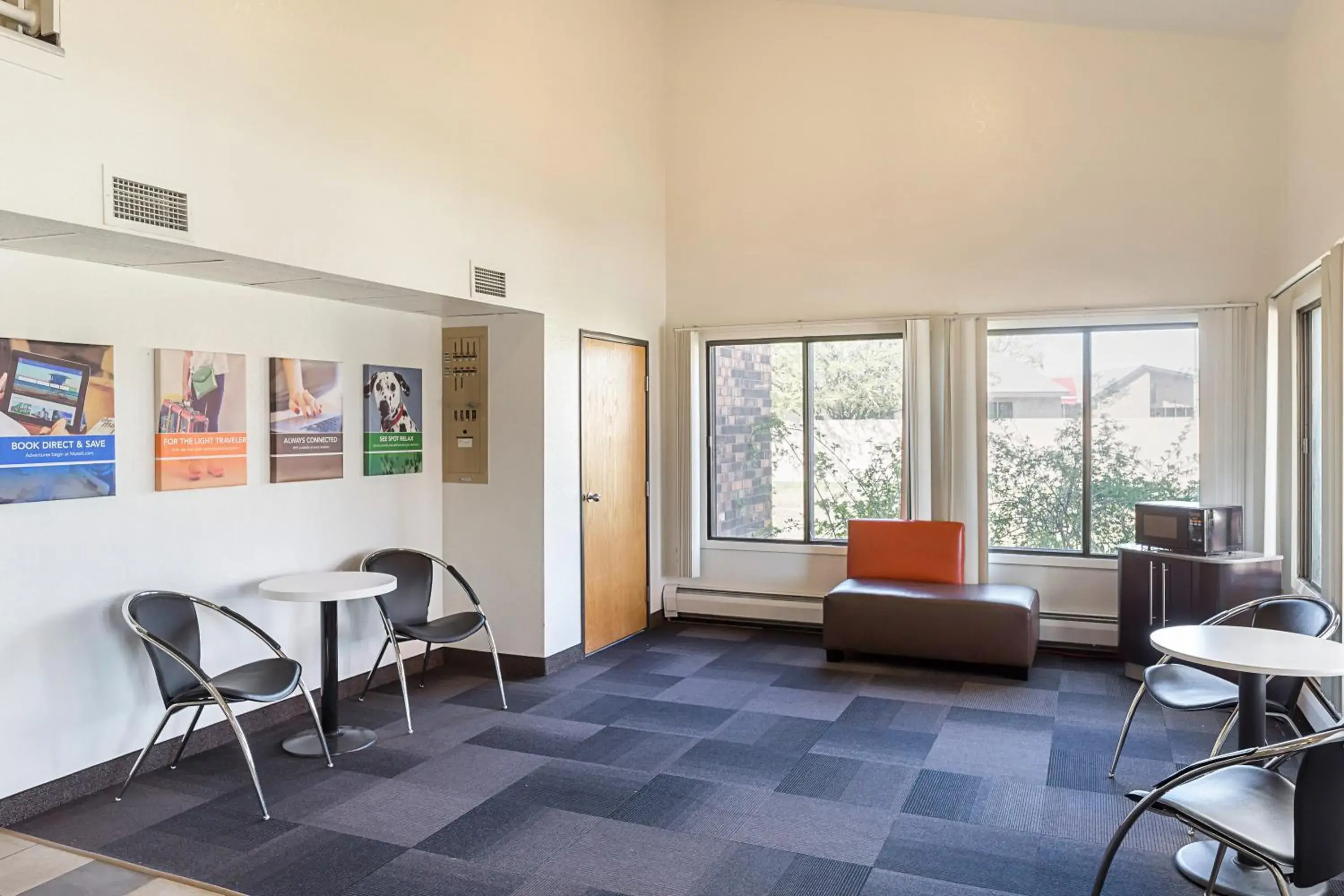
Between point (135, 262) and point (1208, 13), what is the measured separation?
6256mm

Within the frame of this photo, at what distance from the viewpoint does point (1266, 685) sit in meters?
4.03

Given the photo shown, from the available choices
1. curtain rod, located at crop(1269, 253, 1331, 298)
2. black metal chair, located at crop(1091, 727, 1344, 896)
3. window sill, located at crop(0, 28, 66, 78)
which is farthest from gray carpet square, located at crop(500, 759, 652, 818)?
curtain rod, located at crop(1269, 253, 1331, 298)

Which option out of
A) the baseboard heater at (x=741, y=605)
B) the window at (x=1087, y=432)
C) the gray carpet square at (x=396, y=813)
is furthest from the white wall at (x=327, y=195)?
the window at (x=1087, y=432)

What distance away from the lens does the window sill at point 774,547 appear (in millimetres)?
7496

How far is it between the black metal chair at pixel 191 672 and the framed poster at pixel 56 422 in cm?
58

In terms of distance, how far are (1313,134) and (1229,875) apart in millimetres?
4061

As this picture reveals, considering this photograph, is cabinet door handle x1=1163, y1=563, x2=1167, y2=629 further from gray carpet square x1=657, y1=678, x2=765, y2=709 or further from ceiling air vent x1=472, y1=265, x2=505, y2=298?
ceiling air vent x1=472, y1=265, x2=505, y2=298

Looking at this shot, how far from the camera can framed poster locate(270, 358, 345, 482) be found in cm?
509

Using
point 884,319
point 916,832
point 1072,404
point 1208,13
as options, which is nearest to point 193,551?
point 916,832

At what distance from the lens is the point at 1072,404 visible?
6859 millimetres

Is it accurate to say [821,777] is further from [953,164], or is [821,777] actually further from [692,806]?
[953,164]

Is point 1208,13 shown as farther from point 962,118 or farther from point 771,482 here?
point 771,482

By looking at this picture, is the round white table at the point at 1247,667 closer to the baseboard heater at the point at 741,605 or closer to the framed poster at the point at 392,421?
the baseboard heater at the point at 741,605

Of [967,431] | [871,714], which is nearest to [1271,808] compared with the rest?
[871,714]
